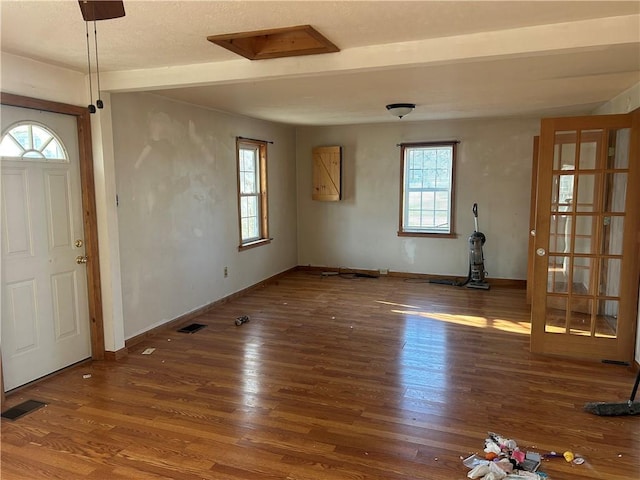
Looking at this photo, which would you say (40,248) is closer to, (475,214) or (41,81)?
(41,81)

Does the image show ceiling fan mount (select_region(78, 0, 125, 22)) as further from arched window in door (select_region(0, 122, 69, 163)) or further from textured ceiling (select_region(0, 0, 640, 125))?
arched window in door (select_region(0, 122, 69, 163))

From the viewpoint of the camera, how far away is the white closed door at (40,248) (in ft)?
10.7

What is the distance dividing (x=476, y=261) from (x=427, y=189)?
1326 mm

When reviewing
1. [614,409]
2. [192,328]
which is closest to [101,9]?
[192,328]

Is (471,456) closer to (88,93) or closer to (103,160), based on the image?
(103,160)

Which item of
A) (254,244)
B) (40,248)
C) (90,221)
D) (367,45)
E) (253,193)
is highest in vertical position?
(367,45)

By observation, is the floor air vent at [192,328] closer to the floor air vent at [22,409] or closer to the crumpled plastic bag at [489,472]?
the floor air vent at [22,409]

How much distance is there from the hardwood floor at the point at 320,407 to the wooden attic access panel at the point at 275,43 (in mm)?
2335

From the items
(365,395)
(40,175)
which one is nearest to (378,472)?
(365,395)

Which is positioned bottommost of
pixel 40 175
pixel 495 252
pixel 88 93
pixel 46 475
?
pixel 46 475

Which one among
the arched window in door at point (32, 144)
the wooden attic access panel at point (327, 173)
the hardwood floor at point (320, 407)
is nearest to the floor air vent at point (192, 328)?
the hardwood floor at point (320, 407)

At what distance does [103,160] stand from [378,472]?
3.13 meters

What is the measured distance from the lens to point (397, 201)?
7.21m

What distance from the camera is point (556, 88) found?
4277 mm
